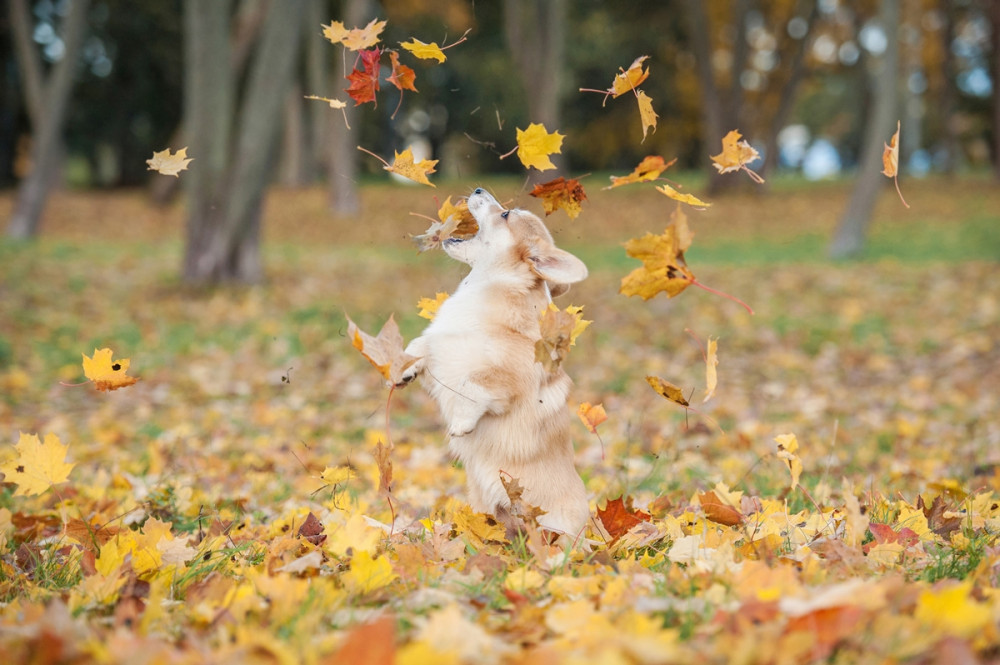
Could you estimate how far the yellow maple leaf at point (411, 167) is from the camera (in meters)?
2.86

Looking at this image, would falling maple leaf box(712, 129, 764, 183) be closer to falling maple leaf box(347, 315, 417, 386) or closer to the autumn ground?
the autumn ground

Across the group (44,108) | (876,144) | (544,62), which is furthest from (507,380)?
(44,108)

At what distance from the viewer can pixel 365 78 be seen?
288 cm

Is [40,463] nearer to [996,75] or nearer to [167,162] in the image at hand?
[167,162]

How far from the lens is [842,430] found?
5742 mm

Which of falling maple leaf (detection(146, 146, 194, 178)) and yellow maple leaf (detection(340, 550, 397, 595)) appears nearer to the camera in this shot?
yellow maple leaf (detection(340, 550, 397, 595))

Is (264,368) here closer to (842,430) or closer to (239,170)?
(239,170)

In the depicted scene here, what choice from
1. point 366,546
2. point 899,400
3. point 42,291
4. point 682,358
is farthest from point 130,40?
point 366,546

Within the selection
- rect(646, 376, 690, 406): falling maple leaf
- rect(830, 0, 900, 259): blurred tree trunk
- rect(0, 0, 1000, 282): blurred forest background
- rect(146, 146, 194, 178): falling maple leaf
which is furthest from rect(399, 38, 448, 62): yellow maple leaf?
rect(830, 0, 900, 259): blurred tree trunk

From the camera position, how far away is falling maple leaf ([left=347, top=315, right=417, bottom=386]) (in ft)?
8.38

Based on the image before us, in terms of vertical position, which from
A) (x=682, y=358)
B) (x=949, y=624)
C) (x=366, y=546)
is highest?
(x=949, y=624)

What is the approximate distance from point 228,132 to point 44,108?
687 centimetres

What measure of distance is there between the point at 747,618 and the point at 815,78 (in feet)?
119

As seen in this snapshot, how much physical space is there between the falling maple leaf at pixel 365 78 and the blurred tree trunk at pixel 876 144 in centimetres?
1030
